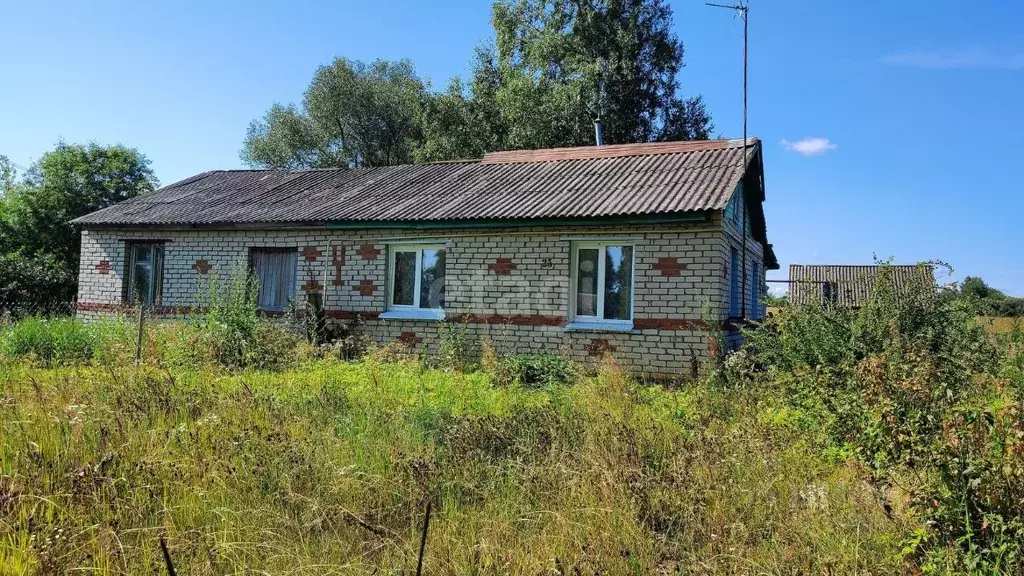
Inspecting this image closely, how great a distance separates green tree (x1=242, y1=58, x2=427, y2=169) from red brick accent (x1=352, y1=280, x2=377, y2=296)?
63.7ft

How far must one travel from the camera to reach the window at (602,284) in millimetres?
10430

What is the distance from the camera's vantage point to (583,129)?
80.7 ft

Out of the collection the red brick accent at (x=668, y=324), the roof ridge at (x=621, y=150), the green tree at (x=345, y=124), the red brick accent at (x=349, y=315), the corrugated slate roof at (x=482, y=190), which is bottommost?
the red brick accent at (x=349, y=315)

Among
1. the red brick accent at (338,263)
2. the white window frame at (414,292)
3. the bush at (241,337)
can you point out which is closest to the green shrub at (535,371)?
the white window frame at (414,292)

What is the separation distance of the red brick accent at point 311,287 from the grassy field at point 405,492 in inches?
284

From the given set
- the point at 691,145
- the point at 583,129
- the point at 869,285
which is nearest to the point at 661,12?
the point at 583,129

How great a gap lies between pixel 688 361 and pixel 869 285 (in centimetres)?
273

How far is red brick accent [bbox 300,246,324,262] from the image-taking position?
12.5 meters

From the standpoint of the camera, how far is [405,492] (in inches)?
146

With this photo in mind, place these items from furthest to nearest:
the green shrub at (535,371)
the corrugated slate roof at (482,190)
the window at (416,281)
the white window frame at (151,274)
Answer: the white window frame at (151,274), the window at (416,281), the corrugated slate roof at (482,190), the green shrub at (535,371)

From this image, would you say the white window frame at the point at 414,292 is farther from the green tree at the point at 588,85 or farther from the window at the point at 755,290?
the green tree at the point at 588,85

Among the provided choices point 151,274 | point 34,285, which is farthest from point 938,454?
point 34,285

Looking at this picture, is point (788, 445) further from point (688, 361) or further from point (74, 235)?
point (74, 235)

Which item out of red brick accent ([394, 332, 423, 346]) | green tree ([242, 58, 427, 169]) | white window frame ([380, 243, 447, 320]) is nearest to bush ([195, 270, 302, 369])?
red brick accent ([394, 332, 423, 346])
